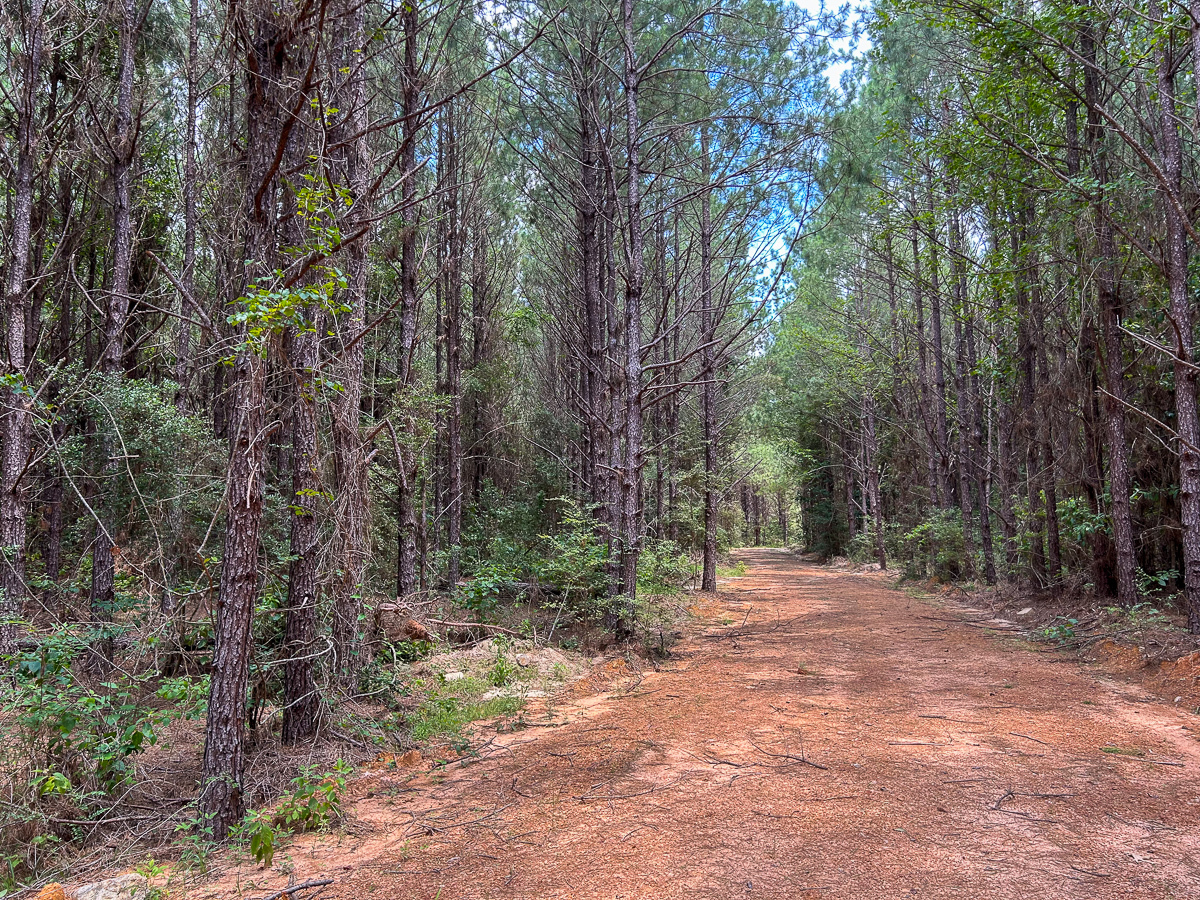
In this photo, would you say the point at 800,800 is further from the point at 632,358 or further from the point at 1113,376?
the point at 1113,376

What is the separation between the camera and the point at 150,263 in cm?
1209

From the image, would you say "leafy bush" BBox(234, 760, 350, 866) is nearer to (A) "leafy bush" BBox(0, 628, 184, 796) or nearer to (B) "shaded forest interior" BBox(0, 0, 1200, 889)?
(B) "shaded forest interior" BBox(0, 0, 1200, 889)

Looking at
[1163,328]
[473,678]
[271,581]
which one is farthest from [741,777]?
[1163,328]

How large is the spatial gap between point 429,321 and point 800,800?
39.2ft

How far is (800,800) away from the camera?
11.6ft

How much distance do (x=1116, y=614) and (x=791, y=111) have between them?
7.91 m

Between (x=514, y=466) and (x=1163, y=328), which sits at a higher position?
(x=1163, y=328)

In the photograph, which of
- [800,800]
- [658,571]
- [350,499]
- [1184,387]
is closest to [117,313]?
[350,499]

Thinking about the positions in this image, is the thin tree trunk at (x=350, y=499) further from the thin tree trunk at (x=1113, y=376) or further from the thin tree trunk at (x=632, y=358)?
the thin tree trunk at (x=1113, y=376)

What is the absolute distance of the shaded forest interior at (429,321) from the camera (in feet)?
12.7

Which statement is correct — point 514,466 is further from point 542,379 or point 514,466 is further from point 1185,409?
point 1185,409

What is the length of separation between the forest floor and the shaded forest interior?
2.46 ft

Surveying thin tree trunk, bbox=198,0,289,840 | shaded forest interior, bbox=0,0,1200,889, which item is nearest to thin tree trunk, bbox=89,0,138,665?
shaded forest interior, bbox=0,0,1200,889

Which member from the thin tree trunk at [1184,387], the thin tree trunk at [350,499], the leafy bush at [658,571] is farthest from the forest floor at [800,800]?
the leafy bush at [658,571]
